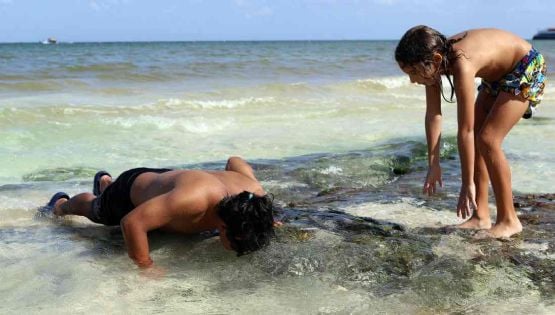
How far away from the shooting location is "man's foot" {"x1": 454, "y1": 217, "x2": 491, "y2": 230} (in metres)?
3.69

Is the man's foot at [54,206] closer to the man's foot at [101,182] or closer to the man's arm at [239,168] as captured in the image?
the man's foot at [101,182]

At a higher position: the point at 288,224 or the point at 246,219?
the point at 246,219

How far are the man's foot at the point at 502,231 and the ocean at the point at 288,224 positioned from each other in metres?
0.08

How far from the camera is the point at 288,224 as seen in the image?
3752 millimetres

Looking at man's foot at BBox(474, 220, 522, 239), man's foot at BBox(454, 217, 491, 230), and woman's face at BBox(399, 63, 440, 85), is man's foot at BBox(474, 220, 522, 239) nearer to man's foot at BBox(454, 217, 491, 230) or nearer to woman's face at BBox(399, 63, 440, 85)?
man's foot at BBox(454, 217, 491, 230)

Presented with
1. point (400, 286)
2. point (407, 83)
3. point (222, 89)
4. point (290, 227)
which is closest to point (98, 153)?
point (290, 227)

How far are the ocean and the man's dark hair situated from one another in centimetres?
10

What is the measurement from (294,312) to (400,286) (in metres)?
0.58

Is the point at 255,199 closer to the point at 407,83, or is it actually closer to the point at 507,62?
the point at 507,62

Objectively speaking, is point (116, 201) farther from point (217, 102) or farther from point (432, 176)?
point (217, 102)

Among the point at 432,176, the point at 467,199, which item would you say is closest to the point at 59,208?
the point at 432,176

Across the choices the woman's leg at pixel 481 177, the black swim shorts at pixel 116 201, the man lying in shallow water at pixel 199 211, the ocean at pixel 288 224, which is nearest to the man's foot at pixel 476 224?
the woman's leg at pixel 481 177

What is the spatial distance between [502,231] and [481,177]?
1.31 ft

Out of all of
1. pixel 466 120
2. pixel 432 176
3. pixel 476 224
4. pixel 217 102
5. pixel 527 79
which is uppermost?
pixel 527 79
